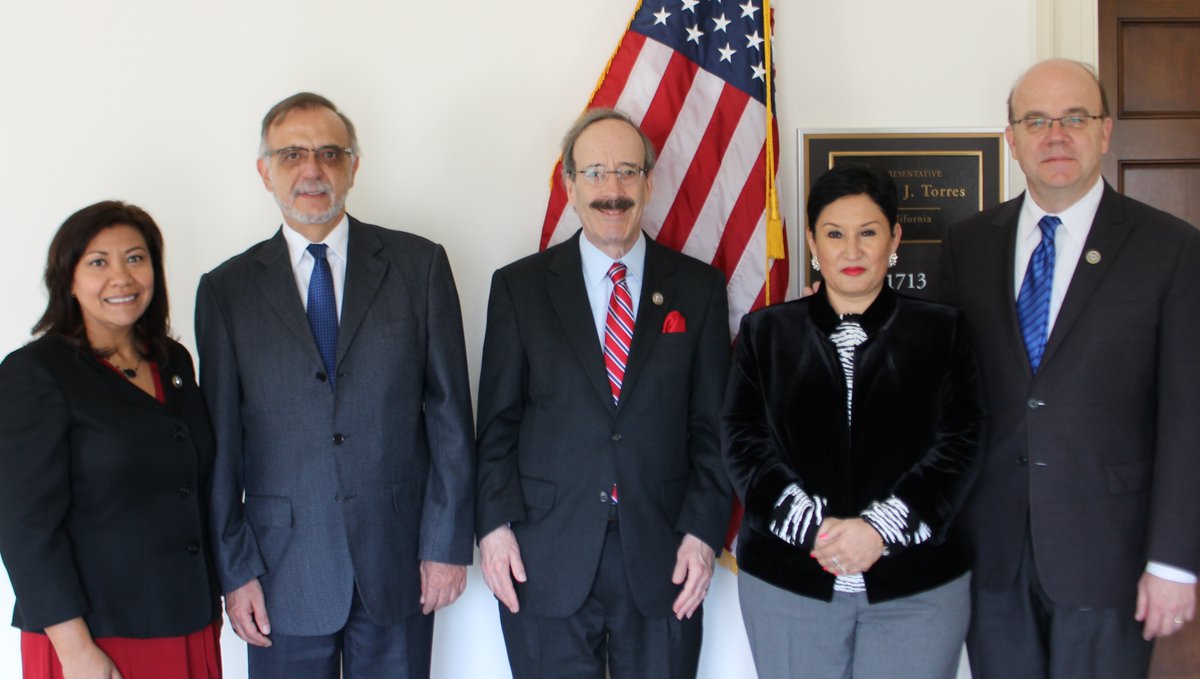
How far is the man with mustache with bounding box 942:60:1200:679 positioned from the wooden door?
1106 millimetres

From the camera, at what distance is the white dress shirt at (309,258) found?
2137mm

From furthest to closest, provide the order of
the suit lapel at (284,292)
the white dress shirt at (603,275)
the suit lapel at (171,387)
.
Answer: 1. the white dress shirt at (603,275)
2. the suit lapel at (284,292)
3. the suit lapel at (171,387)

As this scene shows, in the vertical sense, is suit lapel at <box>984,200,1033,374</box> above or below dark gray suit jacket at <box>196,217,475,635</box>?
above

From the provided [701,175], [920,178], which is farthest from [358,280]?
[920,178]

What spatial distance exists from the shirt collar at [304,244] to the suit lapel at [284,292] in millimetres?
20

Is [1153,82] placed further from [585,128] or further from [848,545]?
[848,545]

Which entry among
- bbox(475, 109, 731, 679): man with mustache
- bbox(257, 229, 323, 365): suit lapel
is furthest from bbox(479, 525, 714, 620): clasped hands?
bbox(257, 229, 323, 365): suit lapel

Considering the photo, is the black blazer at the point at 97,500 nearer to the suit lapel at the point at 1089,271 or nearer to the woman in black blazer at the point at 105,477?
the woman in black blazer at the point at 105,477

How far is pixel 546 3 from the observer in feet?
9.07

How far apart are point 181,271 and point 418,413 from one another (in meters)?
1.05

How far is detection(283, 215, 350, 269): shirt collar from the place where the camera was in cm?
214

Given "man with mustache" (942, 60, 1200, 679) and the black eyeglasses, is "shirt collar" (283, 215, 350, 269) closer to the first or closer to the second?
the black eyeglasses

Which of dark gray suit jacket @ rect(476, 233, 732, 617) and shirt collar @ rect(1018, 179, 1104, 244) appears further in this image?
dark gray suit jacket @ rect(476, 233, 732, 617)

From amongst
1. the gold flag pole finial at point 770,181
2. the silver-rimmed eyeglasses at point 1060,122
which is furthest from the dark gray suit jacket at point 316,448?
the silver-rimmed eyeglasses at point 1060,122
